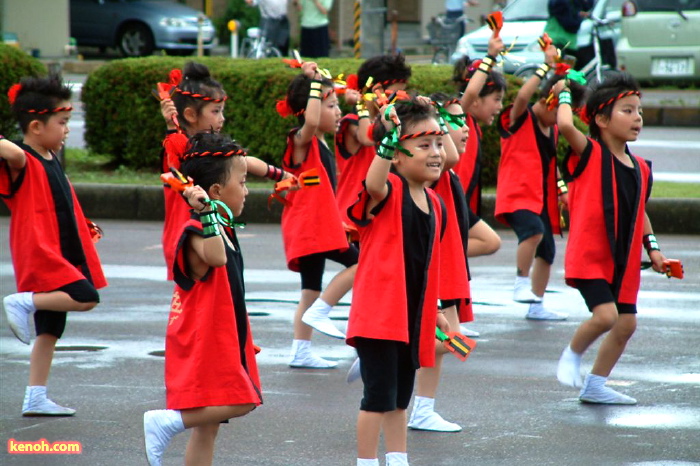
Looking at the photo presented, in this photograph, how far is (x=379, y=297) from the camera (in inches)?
181

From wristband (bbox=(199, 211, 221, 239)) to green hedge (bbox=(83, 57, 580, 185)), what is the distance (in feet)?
28.4

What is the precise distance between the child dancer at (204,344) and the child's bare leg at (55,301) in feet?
4.25

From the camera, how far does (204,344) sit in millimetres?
4227

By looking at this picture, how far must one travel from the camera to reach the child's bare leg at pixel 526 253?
26.5 ft

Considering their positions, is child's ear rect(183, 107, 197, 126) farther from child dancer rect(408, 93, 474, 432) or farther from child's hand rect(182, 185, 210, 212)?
child's hand rect(182, 185, 210, 212)

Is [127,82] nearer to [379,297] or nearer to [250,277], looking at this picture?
[250,277]

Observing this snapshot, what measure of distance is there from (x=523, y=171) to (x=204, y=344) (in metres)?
4.33

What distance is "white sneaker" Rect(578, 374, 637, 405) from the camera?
5.91m

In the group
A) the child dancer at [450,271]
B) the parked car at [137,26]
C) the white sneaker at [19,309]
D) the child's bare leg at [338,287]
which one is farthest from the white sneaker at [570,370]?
the parked car at [137,26]

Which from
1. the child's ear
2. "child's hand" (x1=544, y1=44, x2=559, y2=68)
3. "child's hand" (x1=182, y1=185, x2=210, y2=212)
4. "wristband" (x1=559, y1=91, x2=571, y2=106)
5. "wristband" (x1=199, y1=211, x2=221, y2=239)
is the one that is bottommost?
"wristband" (x1=199, y1=211, x2=221, y2=239)

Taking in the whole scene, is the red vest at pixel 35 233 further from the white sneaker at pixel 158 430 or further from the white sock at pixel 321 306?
the white sock at pixel 321 306

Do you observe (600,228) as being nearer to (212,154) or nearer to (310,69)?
(310,69)
